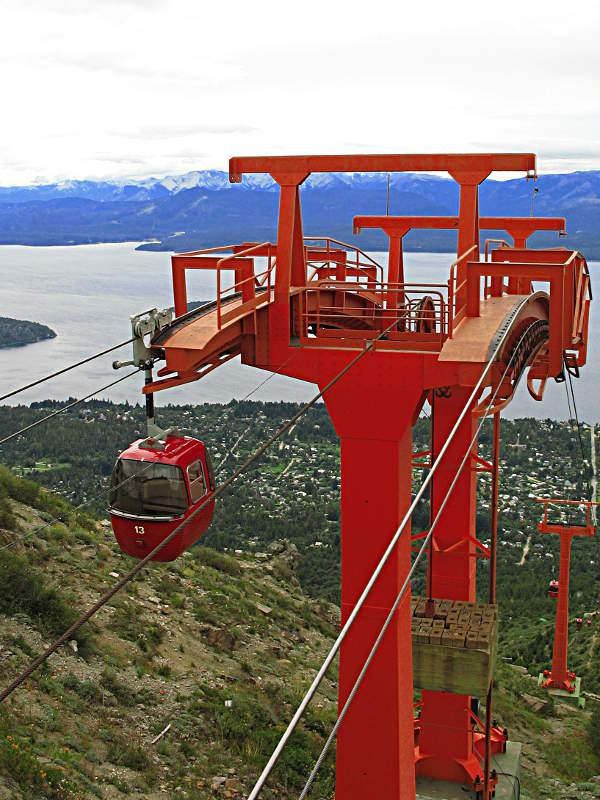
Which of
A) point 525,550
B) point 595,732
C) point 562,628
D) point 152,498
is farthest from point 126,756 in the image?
point 525,550

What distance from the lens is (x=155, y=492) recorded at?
929 cm

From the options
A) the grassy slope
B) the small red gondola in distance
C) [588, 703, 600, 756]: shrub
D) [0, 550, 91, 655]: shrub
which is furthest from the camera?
[588, 703, 600, 756]: shrub

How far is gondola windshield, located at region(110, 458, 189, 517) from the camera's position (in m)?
9.27

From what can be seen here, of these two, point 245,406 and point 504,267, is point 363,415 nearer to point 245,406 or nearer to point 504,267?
point 504,267

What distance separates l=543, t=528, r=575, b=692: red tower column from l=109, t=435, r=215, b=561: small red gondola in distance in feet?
52.5

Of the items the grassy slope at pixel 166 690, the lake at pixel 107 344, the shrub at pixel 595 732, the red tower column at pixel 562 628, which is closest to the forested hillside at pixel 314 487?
the red tower column at pixel 562 628

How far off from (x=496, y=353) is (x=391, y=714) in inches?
165

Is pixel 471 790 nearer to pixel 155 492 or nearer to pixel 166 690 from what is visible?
pixel 166 690

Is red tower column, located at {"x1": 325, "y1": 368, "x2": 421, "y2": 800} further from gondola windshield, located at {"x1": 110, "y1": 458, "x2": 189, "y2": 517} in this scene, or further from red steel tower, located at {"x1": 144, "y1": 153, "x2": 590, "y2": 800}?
gondola windshield, located at {"x1": 110, "y1": 458, "x2": 189, "y2": 517}

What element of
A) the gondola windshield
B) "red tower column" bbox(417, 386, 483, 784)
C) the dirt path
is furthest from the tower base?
the dirt path

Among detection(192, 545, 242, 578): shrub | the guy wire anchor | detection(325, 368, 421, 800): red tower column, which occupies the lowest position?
detection(192, 545, 242, 578): shrub

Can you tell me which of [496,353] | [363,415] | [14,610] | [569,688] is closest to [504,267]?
[496,353]

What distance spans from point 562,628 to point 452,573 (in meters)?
10.2

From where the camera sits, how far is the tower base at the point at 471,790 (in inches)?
581
